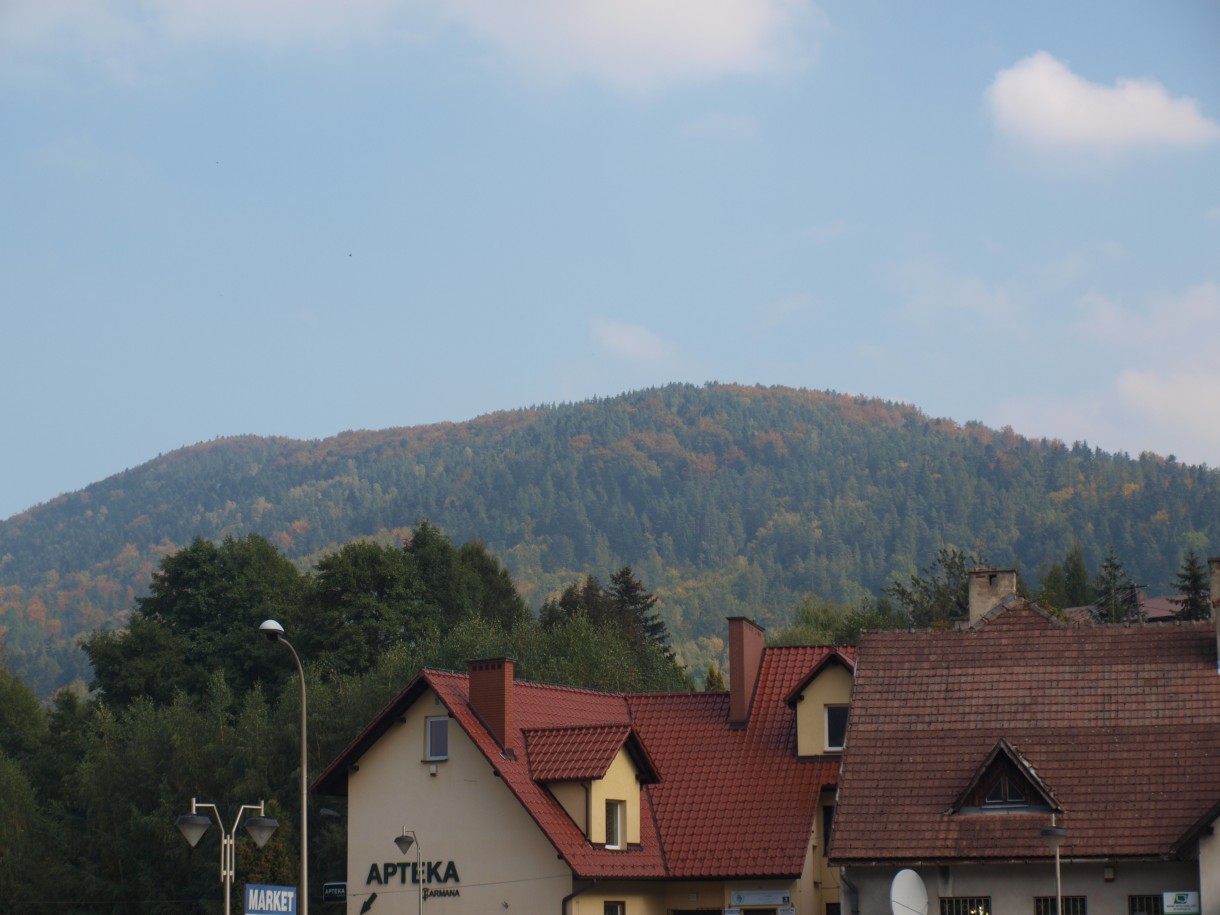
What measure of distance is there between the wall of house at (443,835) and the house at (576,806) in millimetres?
34

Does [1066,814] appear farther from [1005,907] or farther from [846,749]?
[846,749]

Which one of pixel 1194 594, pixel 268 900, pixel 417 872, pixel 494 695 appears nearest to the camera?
pixel 268 900

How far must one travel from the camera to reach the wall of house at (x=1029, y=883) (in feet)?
115

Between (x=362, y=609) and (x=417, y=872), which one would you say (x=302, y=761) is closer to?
(x=417, y=872)

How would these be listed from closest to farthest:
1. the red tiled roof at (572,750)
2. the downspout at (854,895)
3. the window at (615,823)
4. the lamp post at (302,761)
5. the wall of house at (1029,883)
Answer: the lamp post at (302,761) < the wall of house at (1029,883) < the downspout at (854,895) < the red tiled roof at (572,750) < the window at (615,823)

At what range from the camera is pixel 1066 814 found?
3566 cm

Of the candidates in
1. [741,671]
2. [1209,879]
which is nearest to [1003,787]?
[1209,879]

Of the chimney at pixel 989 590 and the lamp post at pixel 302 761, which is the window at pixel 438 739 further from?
the chimney at pixel 989 590

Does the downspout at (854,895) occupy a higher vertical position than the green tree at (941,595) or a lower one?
lower

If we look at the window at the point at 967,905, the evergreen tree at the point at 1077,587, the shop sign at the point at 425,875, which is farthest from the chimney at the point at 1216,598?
the evergreen tree at the point at 1077,587

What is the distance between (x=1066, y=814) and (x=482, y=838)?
13.9 m

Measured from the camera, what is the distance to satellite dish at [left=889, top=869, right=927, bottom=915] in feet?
110

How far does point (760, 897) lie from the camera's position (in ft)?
136

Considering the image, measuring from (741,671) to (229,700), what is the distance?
36176 mm
